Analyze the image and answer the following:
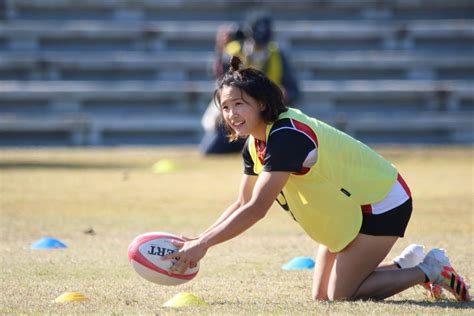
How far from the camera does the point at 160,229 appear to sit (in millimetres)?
9234

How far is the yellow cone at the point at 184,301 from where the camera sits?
5.48 metres

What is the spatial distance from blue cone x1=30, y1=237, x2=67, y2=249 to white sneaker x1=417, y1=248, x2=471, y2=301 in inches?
130

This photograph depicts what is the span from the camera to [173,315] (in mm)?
5113

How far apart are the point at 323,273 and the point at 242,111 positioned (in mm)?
1066

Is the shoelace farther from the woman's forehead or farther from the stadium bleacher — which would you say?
the stadium bleacher

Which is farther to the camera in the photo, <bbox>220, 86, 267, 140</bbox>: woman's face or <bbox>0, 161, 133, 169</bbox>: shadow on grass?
<bbox>0, 161, 133, 169</bbox>: shadow on grass

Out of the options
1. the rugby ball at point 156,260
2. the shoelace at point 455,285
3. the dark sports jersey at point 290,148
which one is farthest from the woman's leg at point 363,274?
the rugby ball at point 156,260

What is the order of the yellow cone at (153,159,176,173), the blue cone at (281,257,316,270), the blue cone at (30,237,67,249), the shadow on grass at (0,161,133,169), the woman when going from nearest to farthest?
1. the woman
2. the blue cone at (281,257,316,270)
3. the blue cone at (30,237,67,249)
4. the yellow cone at (153,159,176,173)
5. the shadow on grass at (0,161,133,169)

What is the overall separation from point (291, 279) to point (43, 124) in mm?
13440

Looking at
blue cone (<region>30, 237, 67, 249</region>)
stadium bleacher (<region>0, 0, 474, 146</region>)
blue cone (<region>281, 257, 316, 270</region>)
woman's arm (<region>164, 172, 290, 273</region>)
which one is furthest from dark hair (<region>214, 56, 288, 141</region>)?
stadium bleacher (<region>0, 0, 474, 146</region>)

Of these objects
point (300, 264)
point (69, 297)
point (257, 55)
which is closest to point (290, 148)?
point (69, 297)

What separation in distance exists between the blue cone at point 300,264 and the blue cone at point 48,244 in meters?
1.90

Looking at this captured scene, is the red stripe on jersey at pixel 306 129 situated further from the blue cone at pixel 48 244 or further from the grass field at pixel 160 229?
the blue cone at pixel 48 244

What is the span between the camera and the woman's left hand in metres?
5.34
